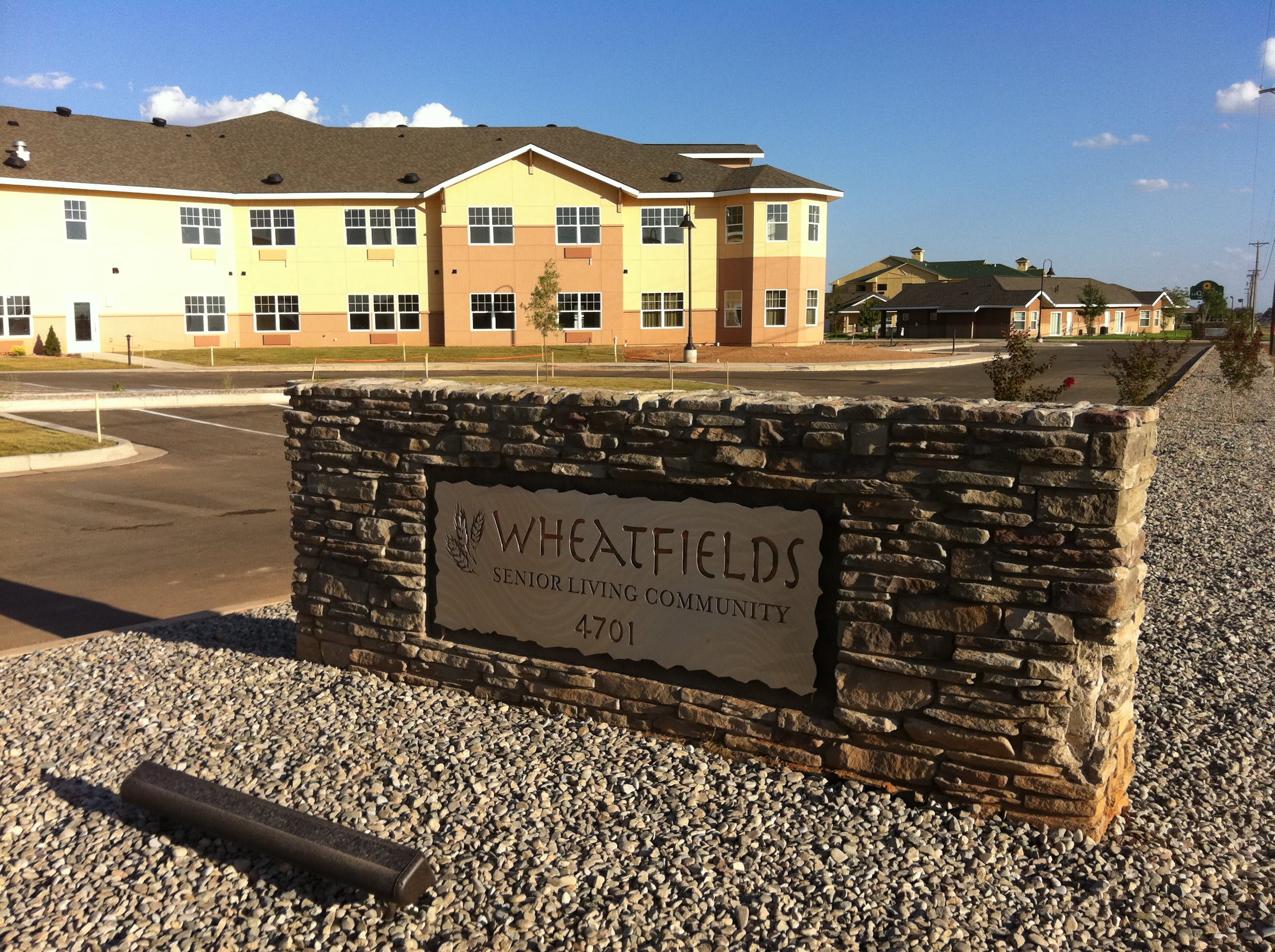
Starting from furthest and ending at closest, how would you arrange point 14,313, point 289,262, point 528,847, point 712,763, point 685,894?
point 289,262 < point 14,313 < point 712,763 < point 528,847 < point 685,894

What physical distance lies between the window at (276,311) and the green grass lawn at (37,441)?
27.7m

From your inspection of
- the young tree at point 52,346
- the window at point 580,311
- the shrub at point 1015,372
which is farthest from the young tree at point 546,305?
the shrub at point 1015,372

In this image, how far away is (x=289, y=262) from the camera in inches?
1826

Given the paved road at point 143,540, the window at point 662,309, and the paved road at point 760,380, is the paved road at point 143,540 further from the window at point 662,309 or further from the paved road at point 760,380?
the window at point 662,309

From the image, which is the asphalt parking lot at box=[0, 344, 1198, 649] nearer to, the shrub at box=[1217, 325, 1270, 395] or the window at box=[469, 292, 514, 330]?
the shrub at box=[1217, 325, 1270, 395]

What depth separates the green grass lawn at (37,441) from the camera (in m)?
17.2

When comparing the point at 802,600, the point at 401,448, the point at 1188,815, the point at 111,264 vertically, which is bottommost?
the point at 1188,815

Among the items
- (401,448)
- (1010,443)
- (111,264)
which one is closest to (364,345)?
(111,264)

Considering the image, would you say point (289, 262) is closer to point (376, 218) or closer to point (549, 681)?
point (376, 218)

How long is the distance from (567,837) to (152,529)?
9.71 m

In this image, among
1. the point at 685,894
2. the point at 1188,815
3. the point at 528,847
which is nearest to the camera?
the point at 685,894

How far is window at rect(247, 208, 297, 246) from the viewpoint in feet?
151

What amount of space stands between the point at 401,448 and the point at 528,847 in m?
3.00

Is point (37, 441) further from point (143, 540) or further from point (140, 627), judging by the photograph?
point (140, 627)
